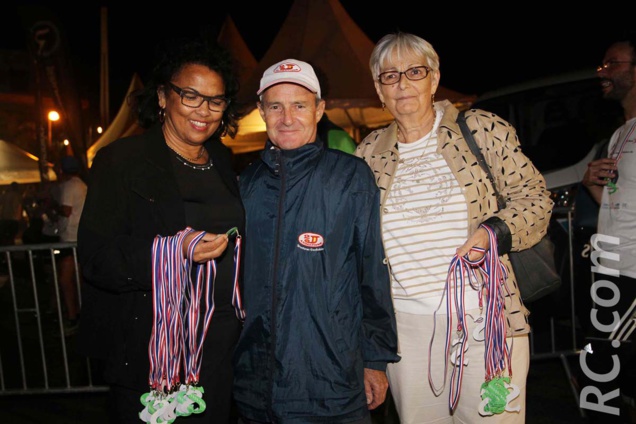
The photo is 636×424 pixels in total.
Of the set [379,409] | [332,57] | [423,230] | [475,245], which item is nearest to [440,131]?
[423,230]

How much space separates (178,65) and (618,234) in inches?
107

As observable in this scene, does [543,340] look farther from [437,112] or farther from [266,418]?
[266,418]

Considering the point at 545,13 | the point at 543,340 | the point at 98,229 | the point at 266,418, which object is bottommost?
the point at 543,340

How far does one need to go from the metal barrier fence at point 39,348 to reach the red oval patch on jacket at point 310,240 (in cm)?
231

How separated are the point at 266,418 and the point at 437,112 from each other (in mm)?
1618

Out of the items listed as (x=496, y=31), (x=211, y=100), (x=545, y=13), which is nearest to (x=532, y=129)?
(x=211, y=100)

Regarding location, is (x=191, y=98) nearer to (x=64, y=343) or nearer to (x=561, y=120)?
(x=64, y=343)

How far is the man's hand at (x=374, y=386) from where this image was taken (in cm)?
230

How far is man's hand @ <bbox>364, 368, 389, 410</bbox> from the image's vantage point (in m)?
2.30

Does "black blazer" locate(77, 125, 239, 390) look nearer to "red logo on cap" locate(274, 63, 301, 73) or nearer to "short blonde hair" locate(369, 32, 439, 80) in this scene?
"red logo on cap" locate(274, 63, 301, 73)

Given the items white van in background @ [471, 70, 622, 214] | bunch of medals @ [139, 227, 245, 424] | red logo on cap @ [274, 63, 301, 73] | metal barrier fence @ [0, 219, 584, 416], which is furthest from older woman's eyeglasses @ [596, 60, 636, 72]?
bunch of medals @ [139, 227, 245, 424]

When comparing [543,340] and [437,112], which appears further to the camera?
[543,340]

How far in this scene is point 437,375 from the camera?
2527 mm

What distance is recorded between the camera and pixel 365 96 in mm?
8594
